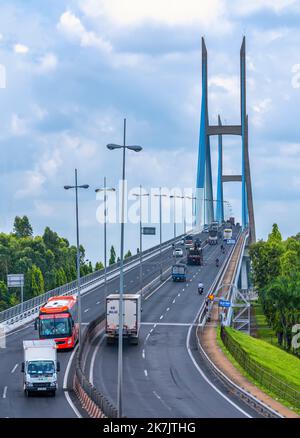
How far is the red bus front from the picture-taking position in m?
66.2

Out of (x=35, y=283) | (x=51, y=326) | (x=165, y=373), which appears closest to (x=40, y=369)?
(x=165, y=373)

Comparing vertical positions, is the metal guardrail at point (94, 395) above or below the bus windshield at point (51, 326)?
below

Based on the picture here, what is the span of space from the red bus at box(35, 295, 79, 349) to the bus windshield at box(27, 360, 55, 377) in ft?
47.9

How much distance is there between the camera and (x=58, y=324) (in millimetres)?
66312

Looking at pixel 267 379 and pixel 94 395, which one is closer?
pixel 94 395

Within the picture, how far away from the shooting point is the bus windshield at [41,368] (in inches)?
2002

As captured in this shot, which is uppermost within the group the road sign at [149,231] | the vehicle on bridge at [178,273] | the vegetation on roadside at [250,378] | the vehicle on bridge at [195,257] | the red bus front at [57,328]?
the road sign at [149,231]

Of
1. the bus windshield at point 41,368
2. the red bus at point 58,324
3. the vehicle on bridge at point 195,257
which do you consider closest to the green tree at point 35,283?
the vehicle on bridge at point 195,257

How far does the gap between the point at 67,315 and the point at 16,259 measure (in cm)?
11946

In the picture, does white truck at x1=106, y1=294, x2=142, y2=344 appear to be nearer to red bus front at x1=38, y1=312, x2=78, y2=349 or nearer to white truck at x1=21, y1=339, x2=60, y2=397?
red bus front at x1=38, y1=312, x2=78, y2=349

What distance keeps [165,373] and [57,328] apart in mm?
9764

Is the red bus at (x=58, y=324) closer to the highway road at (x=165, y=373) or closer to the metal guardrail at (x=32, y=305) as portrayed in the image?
the highway road at (x=165, y=373)

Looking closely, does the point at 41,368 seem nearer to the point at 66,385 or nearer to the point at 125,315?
the point at 66,385
